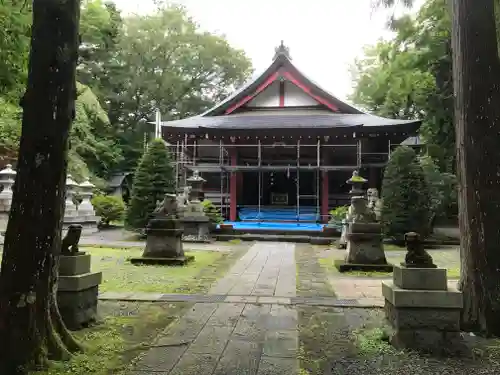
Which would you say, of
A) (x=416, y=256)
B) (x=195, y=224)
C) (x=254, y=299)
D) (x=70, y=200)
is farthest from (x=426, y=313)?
(x=70, y=200)

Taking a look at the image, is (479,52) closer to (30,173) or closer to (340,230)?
(30,173)

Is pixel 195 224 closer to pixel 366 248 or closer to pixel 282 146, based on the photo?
pixel 282 146

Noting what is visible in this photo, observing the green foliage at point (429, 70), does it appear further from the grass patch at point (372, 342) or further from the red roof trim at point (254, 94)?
the grass patch at point (372, 342)

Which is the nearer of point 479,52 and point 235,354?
point 235,354

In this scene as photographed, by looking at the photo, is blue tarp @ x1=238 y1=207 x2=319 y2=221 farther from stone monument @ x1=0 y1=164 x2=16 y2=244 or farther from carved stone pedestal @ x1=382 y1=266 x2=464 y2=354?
carved stone pedestal @ x1=382 y1=266 x2=464 y2=354

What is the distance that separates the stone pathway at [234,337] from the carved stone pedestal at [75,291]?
88 centimetres

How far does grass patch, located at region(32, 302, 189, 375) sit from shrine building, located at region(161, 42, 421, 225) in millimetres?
11567

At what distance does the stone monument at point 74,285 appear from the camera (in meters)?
3.99

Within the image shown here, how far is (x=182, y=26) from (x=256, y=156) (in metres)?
16.0

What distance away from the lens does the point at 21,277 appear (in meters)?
2.92

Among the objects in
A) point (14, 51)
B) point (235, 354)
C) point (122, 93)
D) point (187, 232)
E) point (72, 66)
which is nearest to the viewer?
point (72, 66)

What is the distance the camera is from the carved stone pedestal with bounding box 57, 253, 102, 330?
3.98m

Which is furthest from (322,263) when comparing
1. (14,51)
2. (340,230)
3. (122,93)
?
(122,93)

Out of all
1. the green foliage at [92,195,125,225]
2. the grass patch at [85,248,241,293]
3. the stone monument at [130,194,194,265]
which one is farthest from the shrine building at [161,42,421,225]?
the stone monument at [130,194,194,265]
